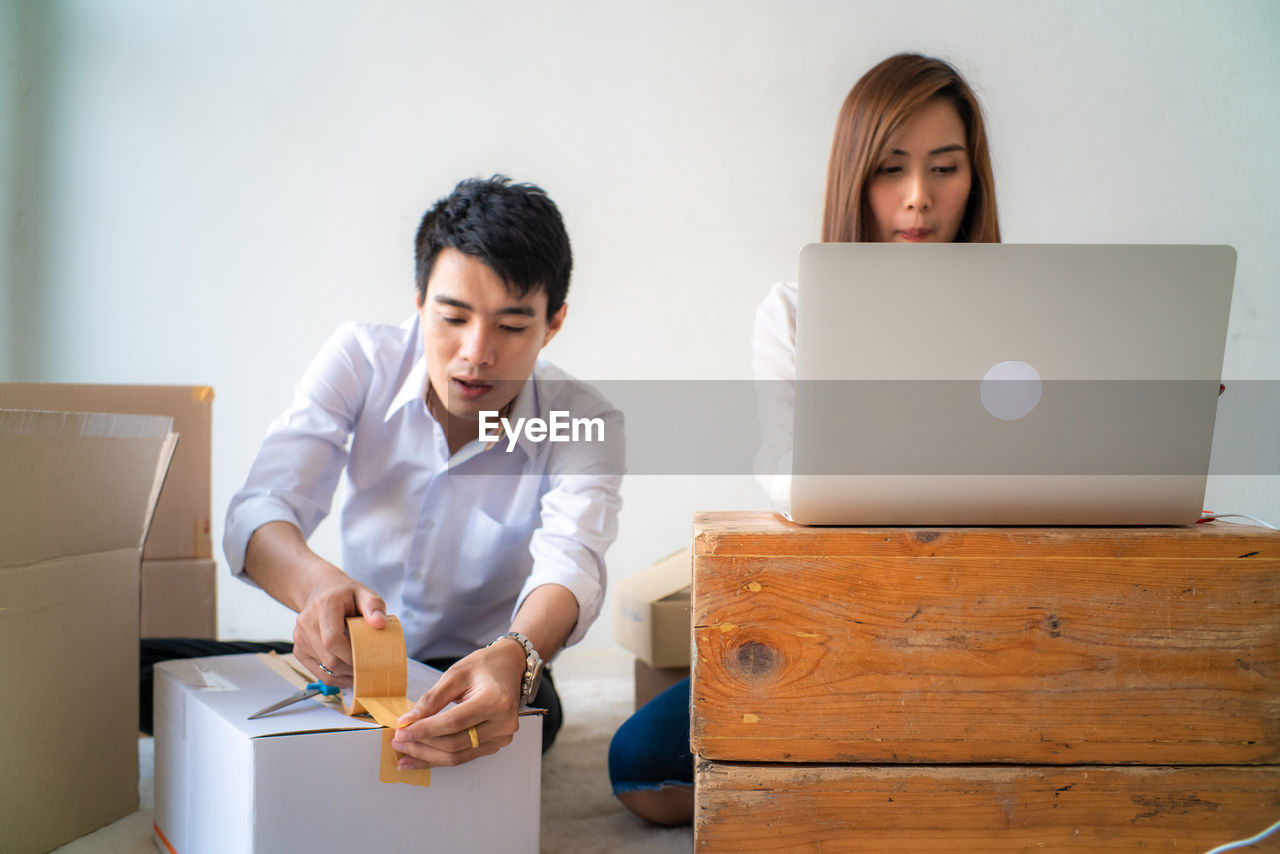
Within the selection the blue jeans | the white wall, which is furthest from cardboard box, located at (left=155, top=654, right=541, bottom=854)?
the white wall

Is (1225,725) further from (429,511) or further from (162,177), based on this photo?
(162,177)

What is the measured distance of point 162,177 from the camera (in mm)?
2207

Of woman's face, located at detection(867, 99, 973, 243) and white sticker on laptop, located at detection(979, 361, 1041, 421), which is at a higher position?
woman's face, located at detection(867, 99, 973, 243)

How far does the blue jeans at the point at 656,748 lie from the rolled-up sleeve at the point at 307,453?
501 mm

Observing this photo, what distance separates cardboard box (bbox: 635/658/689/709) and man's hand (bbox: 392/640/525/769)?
782mm

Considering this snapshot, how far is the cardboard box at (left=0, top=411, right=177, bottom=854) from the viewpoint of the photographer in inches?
36.0

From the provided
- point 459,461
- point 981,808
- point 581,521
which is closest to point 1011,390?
point 981,808

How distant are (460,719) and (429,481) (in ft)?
2.15

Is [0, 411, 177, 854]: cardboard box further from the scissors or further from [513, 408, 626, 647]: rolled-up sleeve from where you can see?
[513, 408, 626, 647]: rolled-up sleeve

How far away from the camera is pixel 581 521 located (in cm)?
118

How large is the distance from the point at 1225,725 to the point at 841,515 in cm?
33

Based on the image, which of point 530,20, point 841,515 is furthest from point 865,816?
point 530,20

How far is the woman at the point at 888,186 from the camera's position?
1160 mm

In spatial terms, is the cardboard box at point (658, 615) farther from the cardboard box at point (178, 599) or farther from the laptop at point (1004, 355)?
the laptop at point (1004, 355)
